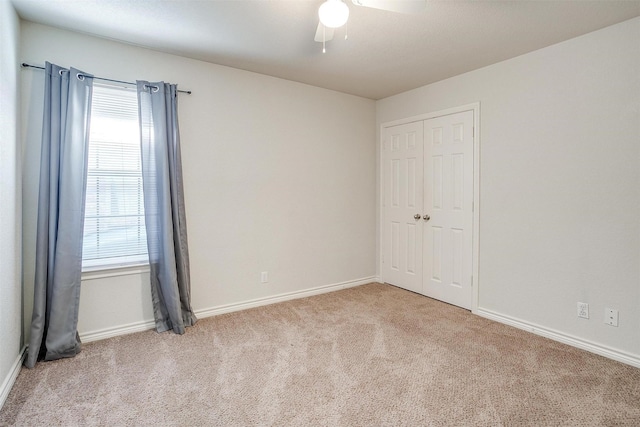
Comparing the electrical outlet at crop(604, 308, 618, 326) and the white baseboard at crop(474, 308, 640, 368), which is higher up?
the electrical outlet at crop(604, 308, 618, 326)

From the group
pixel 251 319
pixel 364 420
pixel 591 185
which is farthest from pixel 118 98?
pixel 591 185

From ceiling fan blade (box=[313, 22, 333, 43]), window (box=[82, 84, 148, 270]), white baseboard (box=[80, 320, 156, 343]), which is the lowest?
white baseboard (box=[80, 320, 156, 343])

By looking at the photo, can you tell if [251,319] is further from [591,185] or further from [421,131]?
[591,185]

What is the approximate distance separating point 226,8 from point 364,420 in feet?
8.59

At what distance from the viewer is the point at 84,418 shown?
5.98 ft

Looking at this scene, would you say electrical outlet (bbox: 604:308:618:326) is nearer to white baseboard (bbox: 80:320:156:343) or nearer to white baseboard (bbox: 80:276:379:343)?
white baseboard (bbox: 80:276:379:343)

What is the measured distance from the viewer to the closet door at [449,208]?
3.46 m

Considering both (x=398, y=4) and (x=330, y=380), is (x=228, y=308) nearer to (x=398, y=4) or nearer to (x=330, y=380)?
(x=330, y=380)

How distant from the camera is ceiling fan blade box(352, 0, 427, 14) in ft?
5.74

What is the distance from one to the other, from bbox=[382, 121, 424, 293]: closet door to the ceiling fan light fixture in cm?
230

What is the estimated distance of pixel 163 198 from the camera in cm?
284

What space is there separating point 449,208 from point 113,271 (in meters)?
3.24

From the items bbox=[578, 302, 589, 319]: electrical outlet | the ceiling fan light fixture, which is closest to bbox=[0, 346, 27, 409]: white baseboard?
the ceiling fan light fixture

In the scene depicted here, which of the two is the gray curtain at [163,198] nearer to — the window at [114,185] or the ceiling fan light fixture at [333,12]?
the window at [114,185]
